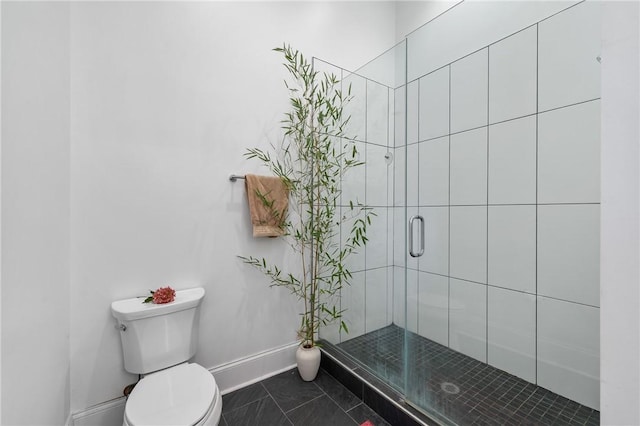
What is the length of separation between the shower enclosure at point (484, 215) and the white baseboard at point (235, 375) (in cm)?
35

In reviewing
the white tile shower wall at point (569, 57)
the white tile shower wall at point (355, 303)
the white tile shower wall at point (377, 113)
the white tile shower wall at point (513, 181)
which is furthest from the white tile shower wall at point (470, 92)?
the white tile shower wall at point (355, 303)

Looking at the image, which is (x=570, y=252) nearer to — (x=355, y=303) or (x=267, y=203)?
(x=355, y=303)

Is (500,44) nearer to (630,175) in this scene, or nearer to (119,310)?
(630,175)

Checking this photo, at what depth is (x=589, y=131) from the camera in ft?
4.54

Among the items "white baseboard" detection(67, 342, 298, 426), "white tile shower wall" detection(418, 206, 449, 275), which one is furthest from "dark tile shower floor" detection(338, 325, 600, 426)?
"white baseboard" detection(67, 342, 298, 426)

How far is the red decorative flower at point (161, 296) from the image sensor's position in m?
1.40

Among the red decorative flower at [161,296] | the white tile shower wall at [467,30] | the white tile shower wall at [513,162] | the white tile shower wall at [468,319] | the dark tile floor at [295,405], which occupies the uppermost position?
the white tile shower wall at [467,30]

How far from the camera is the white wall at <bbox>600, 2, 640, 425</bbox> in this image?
0.41 meters

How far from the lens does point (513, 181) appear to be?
63.0 inches

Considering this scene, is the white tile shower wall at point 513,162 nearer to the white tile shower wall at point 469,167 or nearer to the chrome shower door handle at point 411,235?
the white tile shower wall at point 469,167

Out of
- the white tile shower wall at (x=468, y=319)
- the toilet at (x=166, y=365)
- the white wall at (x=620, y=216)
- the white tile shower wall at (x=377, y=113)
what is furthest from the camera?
the white tile shower wall at (x=377, y=113)

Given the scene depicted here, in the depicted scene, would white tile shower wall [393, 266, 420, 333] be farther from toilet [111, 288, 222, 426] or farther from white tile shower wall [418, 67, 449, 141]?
toilet [111, 288, 222, 426]

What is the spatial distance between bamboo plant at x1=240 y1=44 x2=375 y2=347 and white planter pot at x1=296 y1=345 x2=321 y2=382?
0.06 meters

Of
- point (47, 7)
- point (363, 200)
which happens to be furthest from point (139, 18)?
point (363, 200)
